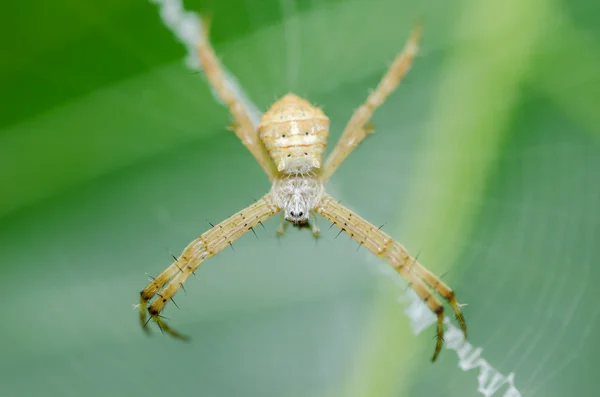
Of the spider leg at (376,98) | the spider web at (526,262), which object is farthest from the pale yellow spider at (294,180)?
the spider web at (526,262)

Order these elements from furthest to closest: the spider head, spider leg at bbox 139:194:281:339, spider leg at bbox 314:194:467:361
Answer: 1. the spider head
2. spider leg at bbox 139:194:281:339
3. spider leg at bbox 314:194:467:361

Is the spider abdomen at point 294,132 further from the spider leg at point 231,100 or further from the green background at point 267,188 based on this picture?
the green background at point 267,188

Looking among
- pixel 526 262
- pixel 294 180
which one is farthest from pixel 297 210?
pixel 526 262

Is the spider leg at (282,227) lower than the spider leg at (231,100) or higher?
lower

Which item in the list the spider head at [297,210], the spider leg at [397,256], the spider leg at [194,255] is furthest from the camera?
the spider head at [297,210]

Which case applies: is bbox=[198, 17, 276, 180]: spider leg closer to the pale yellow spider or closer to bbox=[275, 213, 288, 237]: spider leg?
the pale yellow spider

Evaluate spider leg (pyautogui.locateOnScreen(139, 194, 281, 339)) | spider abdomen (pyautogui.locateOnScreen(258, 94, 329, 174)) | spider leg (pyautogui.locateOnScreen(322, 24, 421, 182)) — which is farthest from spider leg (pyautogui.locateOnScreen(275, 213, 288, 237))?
spider leg (pyautogui.locateOnScreen(322, 24, 421, 182))

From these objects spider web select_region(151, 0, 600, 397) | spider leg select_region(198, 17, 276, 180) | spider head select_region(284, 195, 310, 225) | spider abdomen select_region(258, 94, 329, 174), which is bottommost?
spider web select_region(151, 0, 600, 397)
